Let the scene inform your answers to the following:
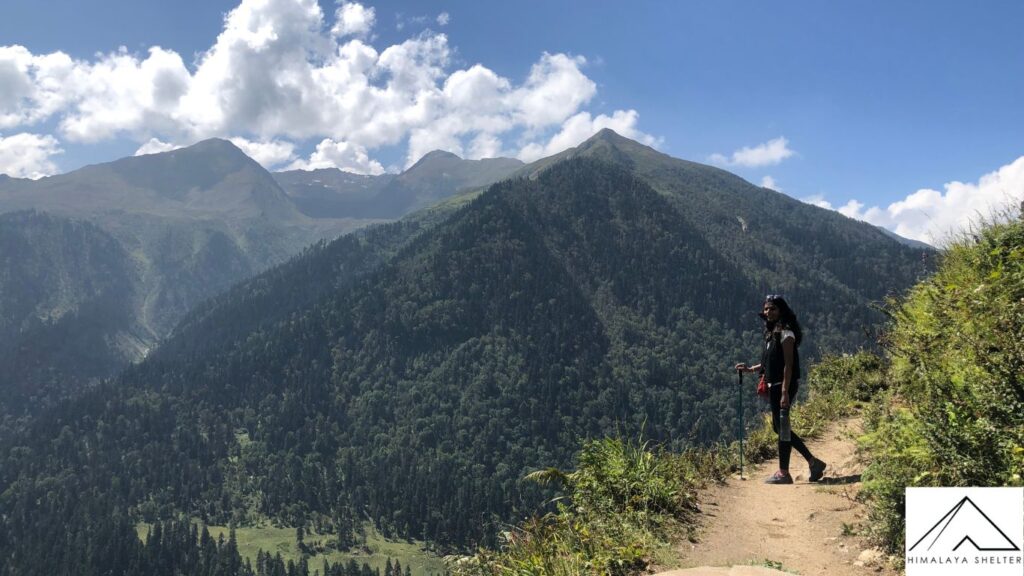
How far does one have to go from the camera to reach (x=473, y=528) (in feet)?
624

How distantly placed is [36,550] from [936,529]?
255795 mm

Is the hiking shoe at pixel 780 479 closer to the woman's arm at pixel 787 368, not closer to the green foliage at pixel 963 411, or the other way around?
the woman's arm at pixel 787 368

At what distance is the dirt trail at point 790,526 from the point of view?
6.57 m

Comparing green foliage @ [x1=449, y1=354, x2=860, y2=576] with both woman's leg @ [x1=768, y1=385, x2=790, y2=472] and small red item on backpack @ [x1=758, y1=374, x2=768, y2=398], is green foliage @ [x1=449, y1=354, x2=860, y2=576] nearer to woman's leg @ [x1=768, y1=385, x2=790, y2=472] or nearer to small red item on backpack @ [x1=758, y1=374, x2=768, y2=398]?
woman's leg @ [x1=768, y1=385, x2=790, y2=472]

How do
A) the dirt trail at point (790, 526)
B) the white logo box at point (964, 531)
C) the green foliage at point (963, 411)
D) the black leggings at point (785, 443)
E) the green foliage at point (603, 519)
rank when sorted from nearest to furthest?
the white logo box at point (964, 531)
the green foliage at point (963, 411)
the dirt trail at point (790, 526)
the green foliage at point (603, 519)
the black leggings at point (785, 443)

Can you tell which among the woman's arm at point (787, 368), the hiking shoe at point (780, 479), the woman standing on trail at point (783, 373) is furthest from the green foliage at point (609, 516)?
the woman's arm at point (787, 368)

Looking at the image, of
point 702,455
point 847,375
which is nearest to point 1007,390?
point 702,455

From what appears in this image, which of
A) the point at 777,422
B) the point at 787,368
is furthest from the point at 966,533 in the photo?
the point at 777,422

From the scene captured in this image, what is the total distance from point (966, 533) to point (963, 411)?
4.49 ft

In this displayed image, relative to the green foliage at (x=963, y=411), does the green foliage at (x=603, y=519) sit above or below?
below

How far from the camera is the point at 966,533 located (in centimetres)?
507

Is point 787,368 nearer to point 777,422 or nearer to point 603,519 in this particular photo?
point 777,422

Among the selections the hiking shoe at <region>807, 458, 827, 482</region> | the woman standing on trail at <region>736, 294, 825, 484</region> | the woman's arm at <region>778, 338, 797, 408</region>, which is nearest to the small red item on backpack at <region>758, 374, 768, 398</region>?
the woman standing on trail at <region>736, 294, 825, 484</region>

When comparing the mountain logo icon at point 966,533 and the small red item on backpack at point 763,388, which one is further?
the small red item on backpack at point 763,388
